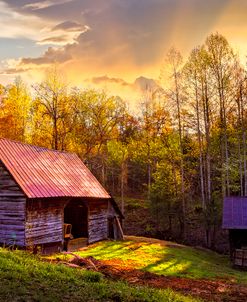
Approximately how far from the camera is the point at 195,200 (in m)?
52.0

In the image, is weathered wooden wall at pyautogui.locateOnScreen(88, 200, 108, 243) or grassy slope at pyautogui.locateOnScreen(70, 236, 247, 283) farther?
weathered wooden wall at pyautogui.locateOnScreen(88, 200, 108, 243)

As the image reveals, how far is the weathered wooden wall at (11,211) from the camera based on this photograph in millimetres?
23406

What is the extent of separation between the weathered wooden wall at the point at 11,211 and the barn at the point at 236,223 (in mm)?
14785

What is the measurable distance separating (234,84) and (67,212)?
64.2 feet

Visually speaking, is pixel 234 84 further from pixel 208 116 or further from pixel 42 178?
pixel 42 178

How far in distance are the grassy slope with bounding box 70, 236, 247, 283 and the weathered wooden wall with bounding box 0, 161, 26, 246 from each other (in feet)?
13.9

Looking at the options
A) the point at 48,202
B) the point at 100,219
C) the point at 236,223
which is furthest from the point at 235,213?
the point at 48,202

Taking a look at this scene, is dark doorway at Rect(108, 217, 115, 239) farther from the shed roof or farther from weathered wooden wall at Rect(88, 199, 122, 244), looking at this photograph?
the shed roof

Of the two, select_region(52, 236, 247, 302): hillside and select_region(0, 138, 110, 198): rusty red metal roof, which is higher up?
select_region(0, 138, 110, 198): rusty red metal roof

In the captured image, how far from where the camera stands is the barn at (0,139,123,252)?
23.7 m

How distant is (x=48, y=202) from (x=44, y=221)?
1238 mm

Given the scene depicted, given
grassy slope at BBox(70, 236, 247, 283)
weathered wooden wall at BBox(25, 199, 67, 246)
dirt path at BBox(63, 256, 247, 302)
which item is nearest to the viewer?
dirt path at BBox(63, 256, 247, 302)

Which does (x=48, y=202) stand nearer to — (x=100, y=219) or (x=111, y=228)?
(x=100, y=219)

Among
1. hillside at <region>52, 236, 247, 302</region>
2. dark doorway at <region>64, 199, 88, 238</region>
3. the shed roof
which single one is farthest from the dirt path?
dark doorway at <region>64, 199, 88, 238</region>
